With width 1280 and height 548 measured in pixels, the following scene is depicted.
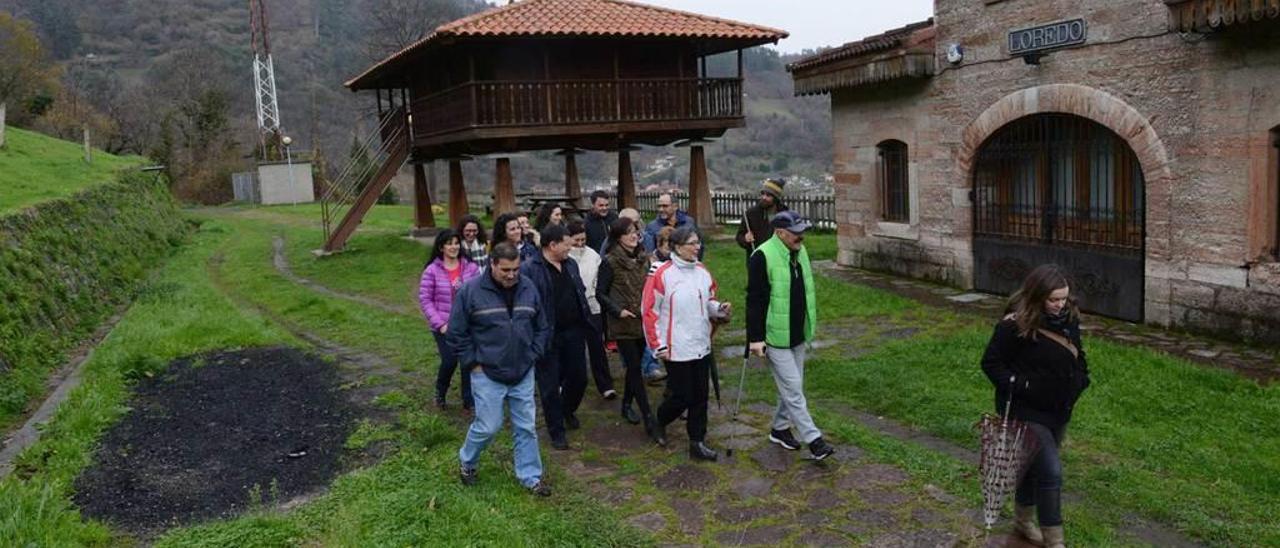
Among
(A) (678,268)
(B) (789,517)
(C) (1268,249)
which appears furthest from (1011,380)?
(C) (1268,249)

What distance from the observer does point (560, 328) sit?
22.4 ft

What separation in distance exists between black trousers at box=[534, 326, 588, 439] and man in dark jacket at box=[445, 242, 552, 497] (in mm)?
803

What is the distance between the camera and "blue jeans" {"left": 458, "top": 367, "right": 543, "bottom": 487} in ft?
18.5

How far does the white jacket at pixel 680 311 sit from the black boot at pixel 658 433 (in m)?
0.75

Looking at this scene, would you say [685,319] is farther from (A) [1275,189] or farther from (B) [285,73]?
(B) [285,73]

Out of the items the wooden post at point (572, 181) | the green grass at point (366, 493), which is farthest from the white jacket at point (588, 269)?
the wooden post at point (572, 181)

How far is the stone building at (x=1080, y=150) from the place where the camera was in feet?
28.9

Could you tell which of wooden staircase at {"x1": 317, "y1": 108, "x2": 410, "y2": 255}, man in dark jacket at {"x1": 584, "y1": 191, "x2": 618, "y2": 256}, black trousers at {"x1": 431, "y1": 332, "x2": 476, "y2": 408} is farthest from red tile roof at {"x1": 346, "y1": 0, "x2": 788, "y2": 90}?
black trousers at {"x1": 431, "y1": 332, "x2": 476, "y2": 408}

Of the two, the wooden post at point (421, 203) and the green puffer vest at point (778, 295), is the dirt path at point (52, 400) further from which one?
the wooden post at point (421, 203)

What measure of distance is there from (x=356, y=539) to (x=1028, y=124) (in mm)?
9538

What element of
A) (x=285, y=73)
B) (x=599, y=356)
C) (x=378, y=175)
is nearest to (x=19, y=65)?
(x=378, y=175)

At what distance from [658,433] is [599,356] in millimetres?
1263

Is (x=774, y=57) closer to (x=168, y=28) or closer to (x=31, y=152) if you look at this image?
(x=168, y=28)

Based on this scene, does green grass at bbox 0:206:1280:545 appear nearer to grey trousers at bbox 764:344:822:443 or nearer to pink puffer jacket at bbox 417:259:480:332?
grey trousers at bbox 764:344:822:443
